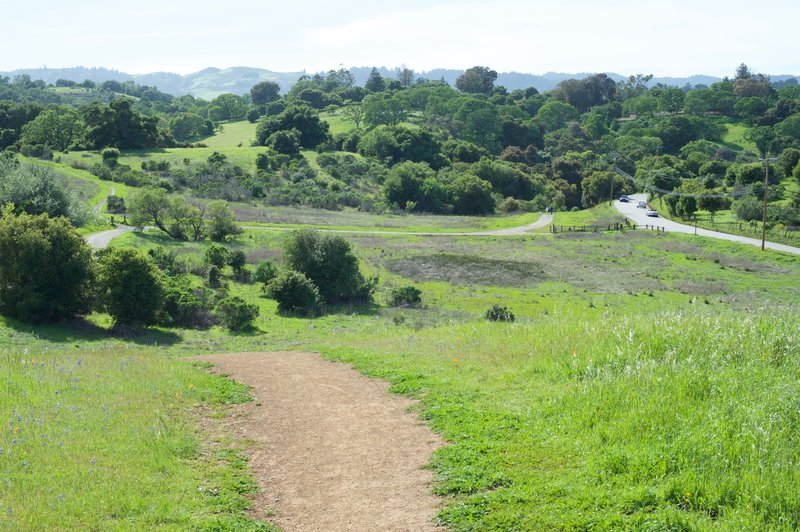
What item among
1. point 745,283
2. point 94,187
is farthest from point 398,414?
point 94,187

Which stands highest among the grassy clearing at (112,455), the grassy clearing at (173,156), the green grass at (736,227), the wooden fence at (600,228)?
the grassy clearing at (173,156)

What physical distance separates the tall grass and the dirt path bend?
1.37 feet

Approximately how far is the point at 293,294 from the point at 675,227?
5134 centimetres

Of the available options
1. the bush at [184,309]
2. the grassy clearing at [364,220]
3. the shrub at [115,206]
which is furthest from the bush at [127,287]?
the grassy clearing at [364,220]

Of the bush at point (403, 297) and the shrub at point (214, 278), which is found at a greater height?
the shrub at point (214, 278)

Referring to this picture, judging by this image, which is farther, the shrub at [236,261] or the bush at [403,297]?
the shrub at [236,261]

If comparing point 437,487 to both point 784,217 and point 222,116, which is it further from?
point 222,116

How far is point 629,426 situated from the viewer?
839cm

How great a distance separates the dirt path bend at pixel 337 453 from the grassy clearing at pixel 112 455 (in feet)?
1.74

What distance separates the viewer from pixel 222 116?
157 m

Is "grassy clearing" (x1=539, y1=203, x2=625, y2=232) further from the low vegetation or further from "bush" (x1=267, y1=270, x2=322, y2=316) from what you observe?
"bush" (x1=267, y1=270, x2=322, y2=316)

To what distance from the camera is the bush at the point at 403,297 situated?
130ft

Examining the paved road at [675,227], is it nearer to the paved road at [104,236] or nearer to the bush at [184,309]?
the bush at [184,309]

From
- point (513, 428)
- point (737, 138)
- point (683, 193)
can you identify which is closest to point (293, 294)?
point (513, 428)
